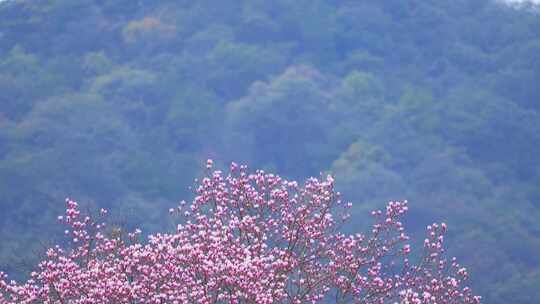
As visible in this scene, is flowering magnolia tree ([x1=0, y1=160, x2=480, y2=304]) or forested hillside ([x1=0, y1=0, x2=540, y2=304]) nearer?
flowering magnolia tree ([x1=0, y1=160, x2=480, y2=304])

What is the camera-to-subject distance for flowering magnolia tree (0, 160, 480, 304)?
37.8 feet

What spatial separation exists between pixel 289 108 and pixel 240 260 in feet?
241

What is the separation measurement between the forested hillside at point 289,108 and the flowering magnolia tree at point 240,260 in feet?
120

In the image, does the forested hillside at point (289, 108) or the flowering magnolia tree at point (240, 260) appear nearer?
the flowering magnolia tree at point (240, 260)

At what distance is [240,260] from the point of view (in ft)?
38.8

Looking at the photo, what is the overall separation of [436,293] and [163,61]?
83.1 m

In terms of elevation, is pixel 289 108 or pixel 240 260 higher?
pixel 289 108

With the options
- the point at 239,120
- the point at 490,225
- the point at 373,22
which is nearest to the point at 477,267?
the point at 490,225

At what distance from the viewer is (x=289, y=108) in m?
85.2

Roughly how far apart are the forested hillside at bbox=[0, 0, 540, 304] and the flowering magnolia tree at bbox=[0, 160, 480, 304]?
36.7 meters

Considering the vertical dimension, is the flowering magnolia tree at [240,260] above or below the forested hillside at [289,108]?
below

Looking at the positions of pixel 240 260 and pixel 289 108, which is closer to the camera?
pixel 240 260

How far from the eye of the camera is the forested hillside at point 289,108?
2606 inches

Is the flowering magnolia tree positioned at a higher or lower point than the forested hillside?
lower
